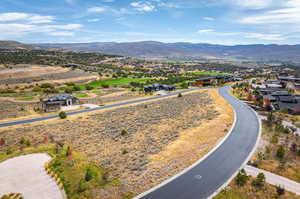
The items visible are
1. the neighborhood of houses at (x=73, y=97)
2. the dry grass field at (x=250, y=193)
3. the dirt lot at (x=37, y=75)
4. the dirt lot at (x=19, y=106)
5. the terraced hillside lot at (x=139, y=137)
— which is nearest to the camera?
the dry grass field at (x=250, y=193)

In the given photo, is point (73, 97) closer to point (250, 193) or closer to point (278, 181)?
point (250, 193)

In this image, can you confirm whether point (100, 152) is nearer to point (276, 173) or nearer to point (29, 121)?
point (276, 173)

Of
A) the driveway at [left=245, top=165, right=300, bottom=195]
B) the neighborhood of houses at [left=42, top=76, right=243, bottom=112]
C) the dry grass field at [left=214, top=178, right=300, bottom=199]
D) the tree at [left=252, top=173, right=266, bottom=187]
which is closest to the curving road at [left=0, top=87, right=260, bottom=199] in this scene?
the dry grass field at [left=214, top=178, right=300, bottom=199]

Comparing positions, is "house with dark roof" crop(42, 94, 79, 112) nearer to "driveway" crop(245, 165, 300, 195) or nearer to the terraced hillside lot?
the terraced hillside lot

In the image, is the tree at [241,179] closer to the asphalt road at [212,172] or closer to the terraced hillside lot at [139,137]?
the asphalt road at [212,172]

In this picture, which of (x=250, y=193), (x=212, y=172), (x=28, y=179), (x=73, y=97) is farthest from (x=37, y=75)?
(x=250, y=193)

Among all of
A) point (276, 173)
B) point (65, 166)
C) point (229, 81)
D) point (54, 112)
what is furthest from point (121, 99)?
Answer: point (229, 81)

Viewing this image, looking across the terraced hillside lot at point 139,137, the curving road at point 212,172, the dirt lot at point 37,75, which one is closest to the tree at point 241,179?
the curving road at point 212,172
